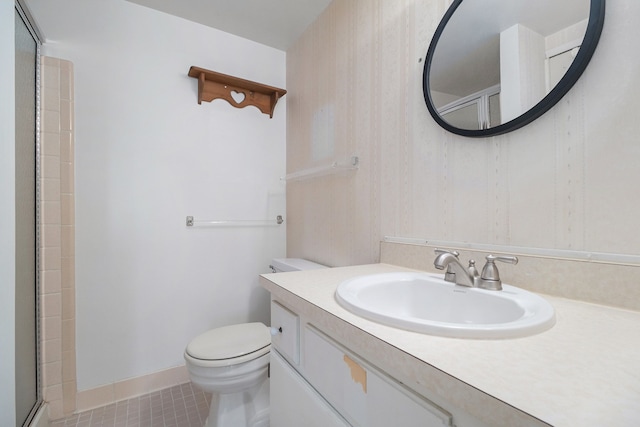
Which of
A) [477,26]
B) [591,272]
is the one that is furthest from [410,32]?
[591,272]

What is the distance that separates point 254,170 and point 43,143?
3.59ft

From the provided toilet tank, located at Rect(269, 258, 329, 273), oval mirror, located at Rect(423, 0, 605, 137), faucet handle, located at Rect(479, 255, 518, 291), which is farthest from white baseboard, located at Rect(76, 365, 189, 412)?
oval mirror, located at Rect(423, 0, 605, 137)

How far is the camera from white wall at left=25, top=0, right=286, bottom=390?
5.05ft

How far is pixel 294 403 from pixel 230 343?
640 millimetres

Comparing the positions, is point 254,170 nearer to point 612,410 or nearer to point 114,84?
point 114,84

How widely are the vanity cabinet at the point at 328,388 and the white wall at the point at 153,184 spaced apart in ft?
3.45

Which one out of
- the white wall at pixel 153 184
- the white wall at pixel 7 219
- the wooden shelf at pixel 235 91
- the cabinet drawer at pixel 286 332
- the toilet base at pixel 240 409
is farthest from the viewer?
the wooden shelf at pixel 235 91

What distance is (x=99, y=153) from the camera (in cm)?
156

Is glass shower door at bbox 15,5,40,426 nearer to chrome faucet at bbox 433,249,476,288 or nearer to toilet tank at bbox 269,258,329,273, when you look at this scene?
toilet tank at bbox 269,258,329,273

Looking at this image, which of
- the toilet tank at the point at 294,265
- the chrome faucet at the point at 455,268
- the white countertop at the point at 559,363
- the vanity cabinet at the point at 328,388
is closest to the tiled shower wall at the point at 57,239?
the toilet tank at the point at 294,265

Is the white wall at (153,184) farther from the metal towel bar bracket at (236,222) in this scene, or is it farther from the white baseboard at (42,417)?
the white baseboard at (42,417)

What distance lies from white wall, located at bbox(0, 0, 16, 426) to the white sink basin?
1.21m

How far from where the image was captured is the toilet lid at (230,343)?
4.07ft

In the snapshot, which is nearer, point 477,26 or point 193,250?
point 477,26
